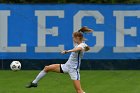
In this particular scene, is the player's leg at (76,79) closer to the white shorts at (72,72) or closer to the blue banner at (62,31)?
the white shorts at (72,72)

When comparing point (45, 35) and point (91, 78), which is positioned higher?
point (45, 35)

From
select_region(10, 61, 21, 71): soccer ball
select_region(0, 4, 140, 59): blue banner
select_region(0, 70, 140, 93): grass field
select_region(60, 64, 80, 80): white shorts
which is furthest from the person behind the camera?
select_region(0, 4, 140, 59): blue banner

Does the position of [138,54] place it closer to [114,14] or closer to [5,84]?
[114,14]

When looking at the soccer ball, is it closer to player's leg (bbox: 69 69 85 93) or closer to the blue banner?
the blue banner

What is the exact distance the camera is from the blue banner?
2133 cm

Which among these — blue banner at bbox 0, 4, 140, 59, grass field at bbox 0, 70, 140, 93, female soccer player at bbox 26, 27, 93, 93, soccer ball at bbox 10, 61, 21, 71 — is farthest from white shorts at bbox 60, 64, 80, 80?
blue banner at bbox 0, 4, 140, 59

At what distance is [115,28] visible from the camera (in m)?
21.4

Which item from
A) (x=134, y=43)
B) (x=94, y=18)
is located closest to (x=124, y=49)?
(x=134, y=43)

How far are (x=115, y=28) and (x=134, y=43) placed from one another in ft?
3.27

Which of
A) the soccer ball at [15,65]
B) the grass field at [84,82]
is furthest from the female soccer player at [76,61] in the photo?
the soccer ball at [15,65]

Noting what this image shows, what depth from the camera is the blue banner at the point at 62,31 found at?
21.3 m

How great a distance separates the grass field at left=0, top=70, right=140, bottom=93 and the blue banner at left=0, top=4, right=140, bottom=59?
0.93 metres

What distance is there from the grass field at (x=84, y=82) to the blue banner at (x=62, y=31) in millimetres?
926

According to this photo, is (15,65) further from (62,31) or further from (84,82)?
(84,82)
